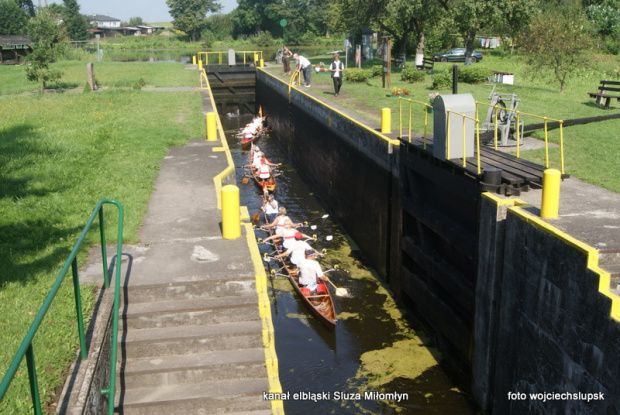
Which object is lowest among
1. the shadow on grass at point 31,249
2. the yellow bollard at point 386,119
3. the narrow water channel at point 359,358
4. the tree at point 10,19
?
the narrow water channel at point 359,358

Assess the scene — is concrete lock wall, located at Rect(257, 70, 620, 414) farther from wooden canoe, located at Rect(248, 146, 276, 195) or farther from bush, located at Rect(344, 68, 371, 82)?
bush, located at Rect(344, 68, 371, 82)

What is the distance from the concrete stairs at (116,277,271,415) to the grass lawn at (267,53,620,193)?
7924 mm

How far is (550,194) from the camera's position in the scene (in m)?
8.82

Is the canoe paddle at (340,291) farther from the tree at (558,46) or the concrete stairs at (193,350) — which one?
the tree at (558,46)

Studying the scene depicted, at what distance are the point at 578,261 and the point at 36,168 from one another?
40.3 feet

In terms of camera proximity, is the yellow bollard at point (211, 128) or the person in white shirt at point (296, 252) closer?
the person in white shirt at point (296, 252)

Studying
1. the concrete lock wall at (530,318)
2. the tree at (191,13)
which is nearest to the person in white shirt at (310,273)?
the concrete lock wall at (530,318)

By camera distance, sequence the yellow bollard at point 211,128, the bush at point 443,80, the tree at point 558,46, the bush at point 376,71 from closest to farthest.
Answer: the yellow bollard at point 211,128, the tree at point 558,46, the bush at point 443,80, the bush at point 376,71

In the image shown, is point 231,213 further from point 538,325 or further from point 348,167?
point 348,167

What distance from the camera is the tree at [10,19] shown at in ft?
289

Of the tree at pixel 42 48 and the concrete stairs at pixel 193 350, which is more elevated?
the tree at pixel 42 48

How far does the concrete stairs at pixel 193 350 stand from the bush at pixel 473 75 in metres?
22.6

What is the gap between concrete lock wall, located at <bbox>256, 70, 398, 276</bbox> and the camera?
15.5m

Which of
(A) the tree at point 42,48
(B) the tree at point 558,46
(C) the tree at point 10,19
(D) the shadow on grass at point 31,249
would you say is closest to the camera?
(D) the shadow on grass at point 31,249
